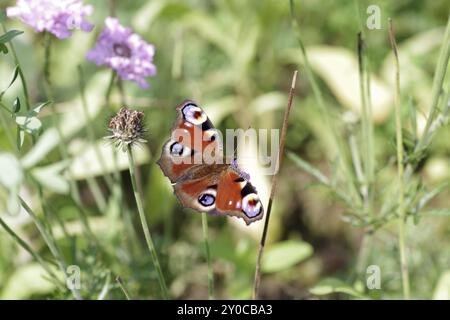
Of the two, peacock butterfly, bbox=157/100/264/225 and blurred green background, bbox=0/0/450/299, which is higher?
blurred green background, bbox=0/0/450/299

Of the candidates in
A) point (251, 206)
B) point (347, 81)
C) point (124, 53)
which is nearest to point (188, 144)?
point (251, 206)

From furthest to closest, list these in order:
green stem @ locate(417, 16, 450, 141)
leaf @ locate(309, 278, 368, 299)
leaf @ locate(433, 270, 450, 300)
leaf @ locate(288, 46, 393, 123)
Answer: leaf @ locate(288, 46, 393, 123) → leaf @ locate(433, 270, 450, 300) → leaf @ locate(309, 278, 368, 299) → green stem @ locate(417, 16, 450, 141)

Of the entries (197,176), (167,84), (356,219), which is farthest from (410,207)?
(167,84)

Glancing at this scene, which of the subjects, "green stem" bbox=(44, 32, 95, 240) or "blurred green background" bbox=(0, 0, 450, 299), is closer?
"green stem" bbox=(44, 32, 95, 240)

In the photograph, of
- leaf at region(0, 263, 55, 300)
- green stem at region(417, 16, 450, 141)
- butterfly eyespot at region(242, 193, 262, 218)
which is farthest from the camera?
leaf at region(0, 263, 55, 300)

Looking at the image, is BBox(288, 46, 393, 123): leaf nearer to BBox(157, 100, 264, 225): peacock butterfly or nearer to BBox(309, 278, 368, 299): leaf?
BBox(309, 278, 368, 299): leaf

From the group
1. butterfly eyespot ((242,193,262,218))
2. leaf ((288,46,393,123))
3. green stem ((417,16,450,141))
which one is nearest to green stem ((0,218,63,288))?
butterfly eyespot ((242,193,262,218))

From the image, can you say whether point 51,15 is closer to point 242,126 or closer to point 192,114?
point 192,114
